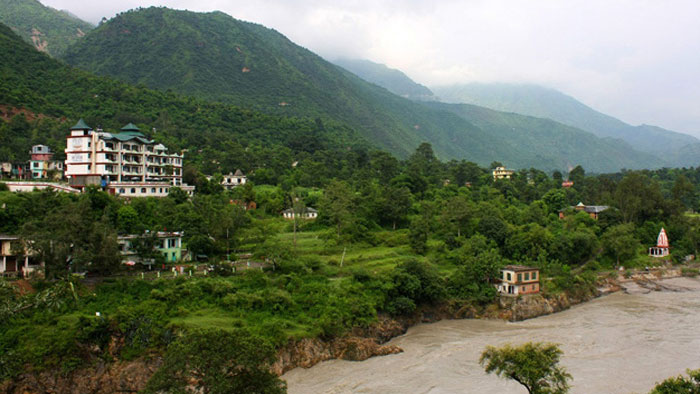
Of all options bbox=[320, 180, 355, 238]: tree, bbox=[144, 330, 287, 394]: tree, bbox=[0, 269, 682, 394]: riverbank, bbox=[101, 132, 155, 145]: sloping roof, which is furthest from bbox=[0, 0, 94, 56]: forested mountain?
bbox=[144, 330, 287, 394]: tree

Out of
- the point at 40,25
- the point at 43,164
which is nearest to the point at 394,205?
the point at 43,164

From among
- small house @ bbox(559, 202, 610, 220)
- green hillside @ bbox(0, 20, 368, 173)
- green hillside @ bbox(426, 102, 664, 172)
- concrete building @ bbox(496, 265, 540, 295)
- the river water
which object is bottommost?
the river water

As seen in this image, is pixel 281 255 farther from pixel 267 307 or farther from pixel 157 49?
pixel 157 49

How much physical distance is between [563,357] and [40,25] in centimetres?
13171

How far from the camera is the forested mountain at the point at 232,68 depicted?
95062 mm

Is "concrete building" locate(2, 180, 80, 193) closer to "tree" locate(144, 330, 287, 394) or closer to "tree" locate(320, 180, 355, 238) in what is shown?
"tree" locate(320, 180, 355, 238)

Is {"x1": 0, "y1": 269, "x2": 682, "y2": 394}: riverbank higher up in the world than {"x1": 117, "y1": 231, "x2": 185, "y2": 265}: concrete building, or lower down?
lower down

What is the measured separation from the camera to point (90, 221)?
24.3 m

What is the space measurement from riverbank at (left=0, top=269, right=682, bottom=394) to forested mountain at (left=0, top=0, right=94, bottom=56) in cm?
10750

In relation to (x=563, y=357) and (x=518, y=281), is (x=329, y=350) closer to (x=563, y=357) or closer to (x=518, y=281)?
(x=563, y=357)

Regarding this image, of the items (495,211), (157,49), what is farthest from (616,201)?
(157,49)

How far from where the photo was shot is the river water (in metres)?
19.1

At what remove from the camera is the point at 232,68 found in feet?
342

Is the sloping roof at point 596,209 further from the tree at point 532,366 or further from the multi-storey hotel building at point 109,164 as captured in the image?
the tree at point 532,366
